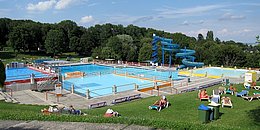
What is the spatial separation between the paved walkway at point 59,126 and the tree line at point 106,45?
41.0 meters

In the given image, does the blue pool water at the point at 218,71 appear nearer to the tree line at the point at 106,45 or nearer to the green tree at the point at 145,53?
the tree line at the point at 106,45

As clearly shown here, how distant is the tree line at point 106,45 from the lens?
5038cm

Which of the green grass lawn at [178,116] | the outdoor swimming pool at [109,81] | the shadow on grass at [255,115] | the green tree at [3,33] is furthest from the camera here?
the green tree at [3,33]

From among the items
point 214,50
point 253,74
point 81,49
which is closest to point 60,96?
point 253,74

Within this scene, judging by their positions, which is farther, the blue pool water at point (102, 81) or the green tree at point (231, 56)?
the green tree at point (231, 56)

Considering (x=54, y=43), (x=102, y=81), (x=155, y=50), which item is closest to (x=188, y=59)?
(x=155, y=50)

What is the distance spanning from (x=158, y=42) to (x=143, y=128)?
45367mm

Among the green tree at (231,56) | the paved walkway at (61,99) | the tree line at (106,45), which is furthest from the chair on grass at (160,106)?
the green tree at (231,56)

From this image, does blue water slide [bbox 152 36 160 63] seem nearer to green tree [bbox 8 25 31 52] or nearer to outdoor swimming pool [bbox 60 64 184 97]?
outdoor swimming pool [bbox 60 64 184 97]

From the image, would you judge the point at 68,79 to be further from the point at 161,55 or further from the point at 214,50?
the point at 214,50

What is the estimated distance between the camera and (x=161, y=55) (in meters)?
51.0

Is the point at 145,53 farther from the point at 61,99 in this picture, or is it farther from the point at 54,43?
the point at 61,99

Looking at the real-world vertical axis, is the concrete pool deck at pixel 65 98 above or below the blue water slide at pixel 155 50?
below

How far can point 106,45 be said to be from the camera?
58.0 meters
